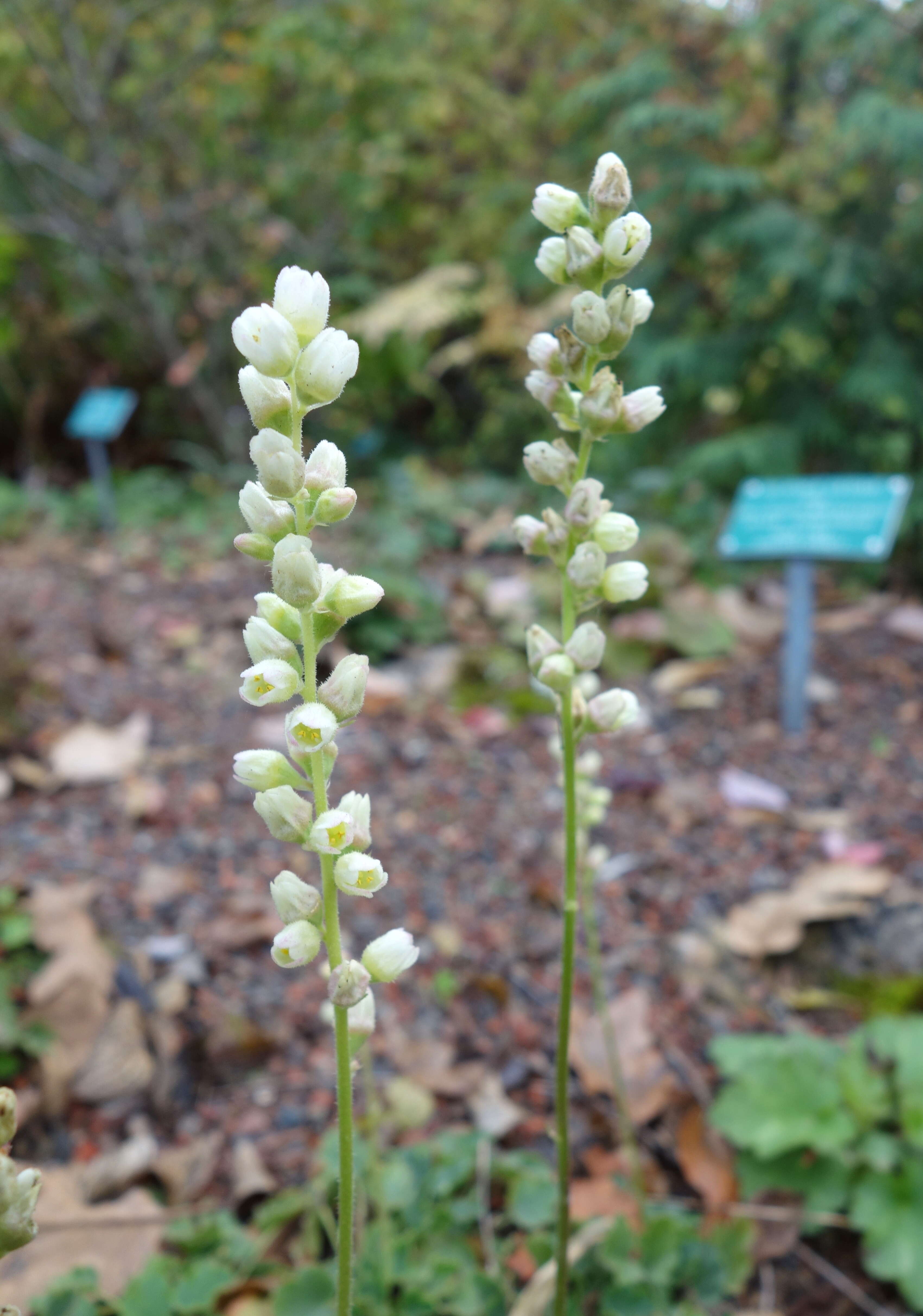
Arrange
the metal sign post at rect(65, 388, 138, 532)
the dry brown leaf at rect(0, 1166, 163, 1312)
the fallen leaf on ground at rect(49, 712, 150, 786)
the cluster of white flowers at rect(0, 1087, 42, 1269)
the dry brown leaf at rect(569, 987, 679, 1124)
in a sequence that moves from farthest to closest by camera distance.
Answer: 1. the metal sign post at rect(65, 388, 138, 532)
2. the fallen leaf on ground at rect(49, 712, 150, 786)
3. the dry brown leaf at rect(569, 987, 679, 1124)
4. the dry brown leaf at rect(0, 1166, 163, 1312)
5. the cluster of white flowers at rect(0, 1087, 42, 1269)

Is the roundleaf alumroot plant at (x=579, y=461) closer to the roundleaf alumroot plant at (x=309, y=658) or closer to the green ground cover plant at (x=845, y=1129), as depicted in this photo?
the roundleaf alumroot plant at (x=309, y=658)

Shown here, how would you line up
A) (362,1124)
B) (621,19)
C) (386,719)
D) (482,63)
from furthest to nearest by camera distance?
1. (482,63)
2. (621,19)
3. (386,719)
4. (362,1124)

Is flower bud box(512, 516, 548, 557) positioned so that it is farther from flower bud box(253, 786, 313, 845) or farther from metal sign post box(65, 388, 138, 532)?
metal sign post box(65, 388, 138, 532)

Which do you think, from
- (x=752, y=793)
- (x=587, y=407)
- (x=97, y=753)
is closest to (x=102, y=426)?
(x=97, y=753)

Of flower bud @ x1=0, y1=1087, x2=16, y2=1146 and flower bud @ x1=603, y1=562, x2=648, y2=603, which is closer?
flower bud @ x1=0, y1=1087, x2=16, y2=1146

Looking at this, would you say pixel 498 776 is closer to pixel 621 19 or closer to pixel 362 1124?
pixel 362 1124

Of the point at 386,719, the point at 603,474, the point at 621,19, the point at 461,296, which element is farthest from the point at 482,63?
the point at 386,719

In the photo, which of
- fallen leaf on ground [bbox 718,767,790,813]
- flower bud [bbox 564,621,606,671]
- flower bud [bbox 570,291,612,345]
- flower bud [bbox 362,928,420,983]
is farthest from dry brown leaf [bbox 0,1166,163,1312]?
fallen leaf on ground [bbox 718,767,790,813]
